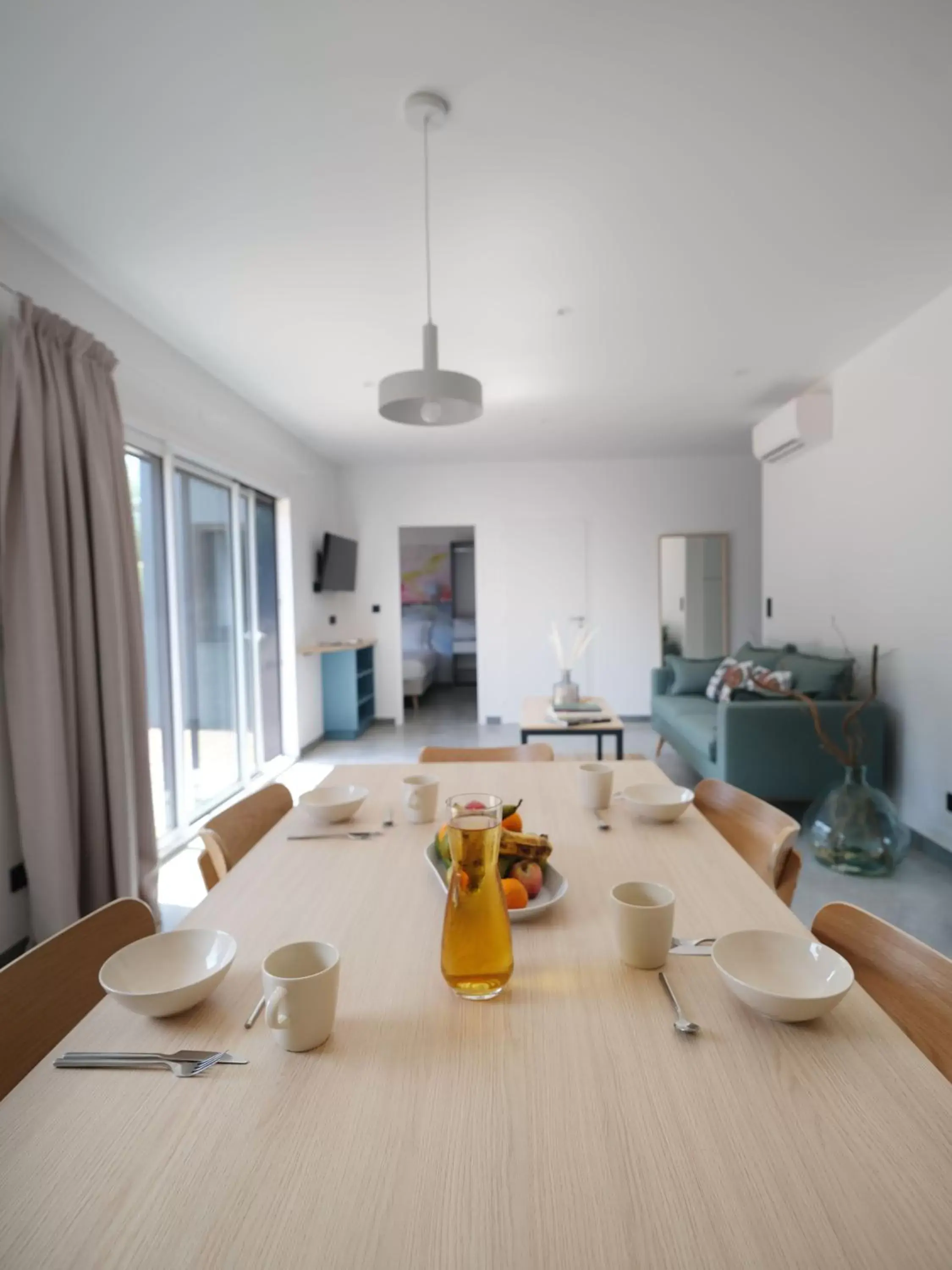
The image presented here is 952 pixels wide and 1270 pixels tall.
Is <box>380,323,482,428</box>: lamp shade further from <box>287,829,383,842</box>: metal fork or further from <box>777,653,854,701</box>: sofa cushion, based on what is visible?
<box>777,653,854,701</box>: sofa cushion

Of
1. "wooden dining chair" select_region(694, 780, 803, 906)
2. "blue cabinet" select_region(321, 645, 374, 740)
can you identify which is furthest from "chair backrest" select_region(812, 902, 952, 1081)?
"blue cabinet" select_region(321, 645, 374, 740)


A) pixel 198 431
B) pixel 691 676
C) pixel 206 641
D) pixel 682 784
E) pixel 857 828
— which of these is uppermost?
pixel 198 431

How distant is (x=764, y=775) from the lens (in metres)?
3.56

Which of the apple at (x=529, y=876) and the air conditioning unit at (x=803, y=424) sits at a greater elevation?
the air conditioning unit at (x=803, y=424)

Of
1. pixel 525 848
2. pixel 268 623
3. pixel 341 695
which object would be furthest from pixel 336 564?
pixel 525 848

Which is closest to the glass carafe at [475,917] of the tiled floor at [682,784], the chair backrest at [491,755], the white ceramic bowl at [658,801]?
the white ceramic bowl at [658,801]

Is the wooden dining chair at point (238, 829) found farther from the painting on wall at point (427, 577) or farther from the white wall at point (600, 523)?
the painting on wall at point (427, 577)

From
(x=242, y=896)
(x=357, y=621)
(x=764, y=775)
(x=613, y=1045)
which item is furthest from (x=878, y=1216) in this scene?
(x=357, y=621)

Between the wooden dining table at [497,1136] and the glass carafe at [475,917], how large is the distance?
3cm

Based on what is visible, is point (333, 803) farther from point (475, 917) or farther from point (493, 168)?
point (493, 168)

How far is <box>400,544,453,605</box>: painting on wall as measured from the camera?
10164mm

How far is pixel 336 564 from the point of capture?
6156 mm

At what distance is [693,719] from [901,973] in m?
3.45

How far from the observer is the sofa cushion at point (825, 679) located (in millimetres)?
3744
